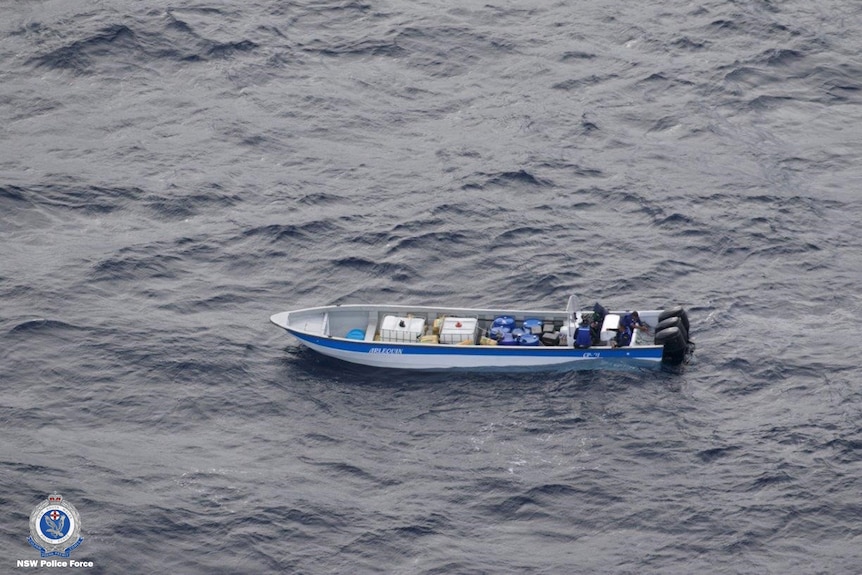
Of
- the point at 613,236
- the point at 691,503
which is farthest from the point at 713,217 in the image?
the point at 691,503

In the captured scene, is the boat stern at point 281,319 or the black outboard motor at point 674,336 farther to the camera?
the boat stern at point 281,319

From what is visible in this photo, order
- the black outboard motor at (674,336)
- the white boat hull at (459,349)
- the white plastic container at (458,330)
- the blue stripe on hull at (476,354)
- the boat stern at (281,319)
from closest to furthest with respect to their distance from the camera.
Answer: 1. the black outboard motor at (674,336)
2. the blue stripe on hull at (476,354)
3. the white boat hull at (459,349)
4. the white plastic container at (458,330)
5. the boat stern at (281,319)

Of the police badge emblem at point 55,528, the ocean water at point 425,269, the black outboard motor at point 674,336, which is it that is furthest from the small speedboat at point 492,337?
the police badge emblem at point 55,528

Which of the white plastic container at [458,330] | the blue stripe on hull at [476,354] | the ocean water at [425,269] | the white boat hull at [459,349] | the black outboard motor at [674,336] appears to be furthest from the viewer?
the white plastic container at [458,330]

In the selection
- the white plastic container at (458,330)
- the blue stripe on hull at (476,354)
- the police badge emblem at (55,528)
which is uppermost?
the white plastic container at (458,330)

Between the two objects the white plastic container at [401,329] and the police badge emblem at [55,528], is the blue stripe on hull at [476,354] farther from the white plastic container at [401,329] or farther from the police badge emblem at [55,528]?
the police badge emblem at [55,528]

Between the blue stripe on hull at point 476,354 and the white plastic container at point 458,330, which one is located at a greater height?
the white plastic container at point 458,330

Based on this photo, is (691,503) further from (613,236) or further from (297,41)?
(297,41)
